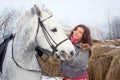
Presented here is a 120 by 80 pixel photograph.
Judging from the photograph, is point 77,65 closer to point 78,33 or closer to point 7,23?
point 78,33

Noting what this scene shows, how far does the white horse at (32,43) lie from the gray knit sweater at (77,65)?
2.11 ft

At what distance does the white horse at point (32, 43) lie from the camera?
12.8 ft

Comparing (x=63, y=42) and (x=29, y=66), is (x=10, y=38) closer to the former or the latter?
(x=29, y=66)

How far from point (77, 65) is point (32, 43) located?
925mm

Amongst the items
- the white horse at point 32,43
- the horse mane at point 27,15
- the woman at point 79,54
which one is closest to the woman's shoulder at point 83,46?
the woman at point 79,54

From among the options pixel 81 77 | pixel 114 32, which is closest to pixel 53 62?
pixel 81 77

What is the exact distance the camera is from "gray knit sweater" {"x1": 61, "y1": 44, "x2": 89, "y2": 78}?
15.0 feet

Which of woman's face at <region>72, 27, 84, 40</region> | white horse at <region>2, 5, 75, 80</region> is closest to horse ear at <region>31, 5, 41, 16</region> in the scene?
white horse at <region>2, 5, 75, 80</region>

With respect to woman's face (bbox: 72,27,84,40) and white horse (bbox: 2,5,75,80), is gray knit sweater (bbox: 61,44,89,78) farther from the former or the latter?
white horse (bbox: 2,5,75,80)

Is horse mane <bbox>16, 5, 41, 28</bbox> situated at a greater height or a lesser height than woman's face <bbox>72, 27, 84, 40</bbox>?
greater

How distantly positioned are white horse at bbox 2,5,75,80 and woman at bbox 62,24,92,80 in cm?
67

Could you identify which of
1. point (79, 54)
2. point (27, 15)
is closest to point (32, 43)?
point (27, 15)

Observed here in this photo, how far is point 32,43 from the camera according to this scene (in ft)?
13.0

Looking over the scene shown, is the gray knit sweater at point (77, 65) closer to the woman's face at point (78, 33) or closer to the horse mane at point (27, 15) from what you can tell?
the woman's face at point (78, 33)
